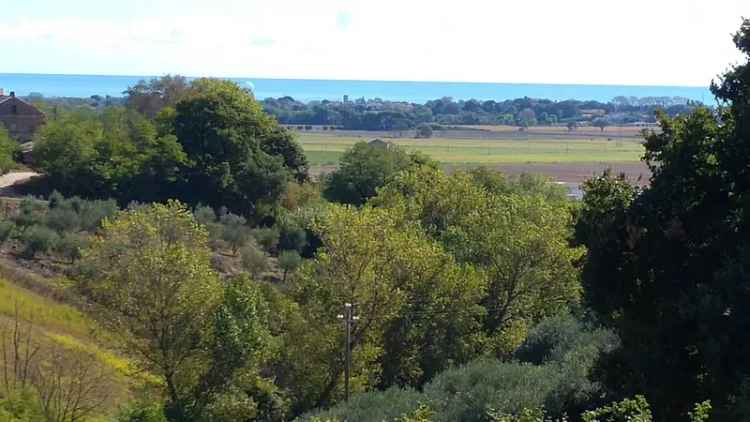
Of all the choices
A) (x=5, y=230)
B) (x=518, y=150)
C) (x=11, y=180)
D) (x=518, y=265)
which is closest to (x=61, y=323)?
(x=5, y=230)

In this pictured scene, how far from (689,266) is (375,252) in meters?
10.2

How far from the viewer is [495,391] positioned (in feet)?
59.3

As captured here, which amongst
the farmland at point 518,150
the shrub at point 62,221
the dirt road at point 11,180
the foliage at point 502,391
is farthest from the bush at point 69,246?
the farmland at point 518,150

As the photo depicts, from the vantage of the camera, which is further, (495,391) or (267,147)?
(267,147)

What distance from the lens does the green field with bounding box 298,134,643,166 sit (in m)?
92.2

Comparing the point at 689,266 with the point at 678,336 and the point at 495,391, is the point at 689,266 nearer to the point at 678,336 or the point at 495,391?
the point at 678,336

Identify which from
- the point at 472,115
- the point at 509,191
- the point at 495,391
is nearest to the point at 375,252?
the point at 495,391

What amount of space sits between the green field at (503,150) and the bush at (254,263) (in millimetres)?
42264

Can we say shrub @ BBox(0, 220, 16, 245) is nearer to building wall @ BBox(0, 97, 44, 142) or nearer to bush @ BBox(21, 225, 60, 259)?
bush @ BBox(21, 225, 60, 259)

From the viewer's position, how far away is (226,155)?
52.2 metres

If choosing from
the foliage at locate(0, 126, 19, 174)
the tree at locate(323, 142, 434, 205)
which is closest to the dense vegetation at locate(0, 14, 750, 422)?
the tree at locate(323, 142, 434, 205)

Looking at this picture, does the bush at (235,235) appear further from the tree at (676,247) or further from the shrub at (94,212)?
the tree at (676,247)

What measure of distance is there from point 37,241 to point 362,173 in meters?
18.6

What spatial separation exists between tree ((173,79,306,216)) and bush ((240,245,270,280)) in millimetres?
8887
